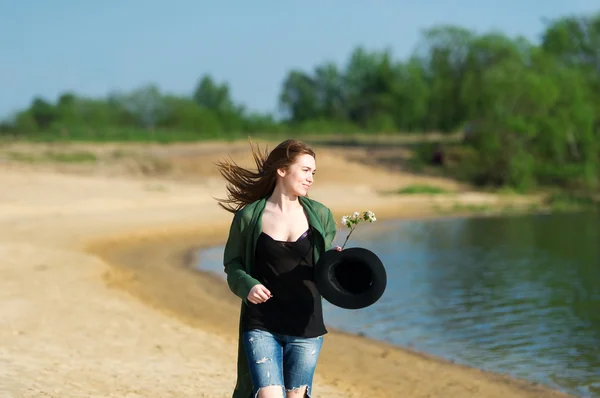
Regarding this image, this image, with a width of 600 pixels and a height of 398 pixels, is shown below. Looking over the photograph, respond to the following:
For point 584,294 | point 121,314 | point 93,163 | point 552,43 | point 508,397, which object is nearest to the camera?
point 508,397

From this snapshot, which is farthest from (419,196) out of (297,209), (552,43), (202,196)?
(297,209)

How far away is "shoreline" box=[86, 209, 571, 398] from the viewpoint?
29.7 feet

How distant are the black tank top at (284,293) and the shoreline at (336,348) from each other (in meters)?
3.89

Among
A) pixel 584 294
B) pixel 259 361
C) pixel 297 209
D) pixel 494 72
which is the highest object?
pixel 494 72

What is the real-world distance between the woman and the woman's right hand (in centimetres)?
4

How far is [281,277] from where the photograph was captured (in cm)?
476

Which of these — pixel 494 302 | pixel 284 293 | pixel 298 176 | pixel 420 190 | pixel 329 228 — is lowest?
pixel 494 302

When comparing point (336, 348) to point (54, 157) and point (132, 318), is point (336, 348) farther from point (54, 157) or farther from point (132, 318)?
point (54, 157)

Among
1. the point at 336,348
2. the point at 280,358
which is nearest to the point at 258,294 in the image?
the point at 280,358

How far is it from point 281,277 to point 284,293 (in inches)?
3.3

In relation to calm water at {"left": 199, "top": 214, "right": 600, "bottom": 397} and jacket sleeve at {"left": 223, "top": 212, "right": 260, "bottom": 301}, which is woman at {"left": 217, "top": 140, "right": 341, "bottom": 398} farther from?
calm water at {"left": 199, "top": 214, "right": 600, "bottom": 397}

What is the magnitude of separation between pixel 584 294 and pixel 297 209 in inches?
472

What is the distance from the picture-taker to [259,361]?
472 cm

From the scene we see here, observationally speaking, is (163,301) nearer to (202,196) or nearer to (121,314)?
(121,314)
